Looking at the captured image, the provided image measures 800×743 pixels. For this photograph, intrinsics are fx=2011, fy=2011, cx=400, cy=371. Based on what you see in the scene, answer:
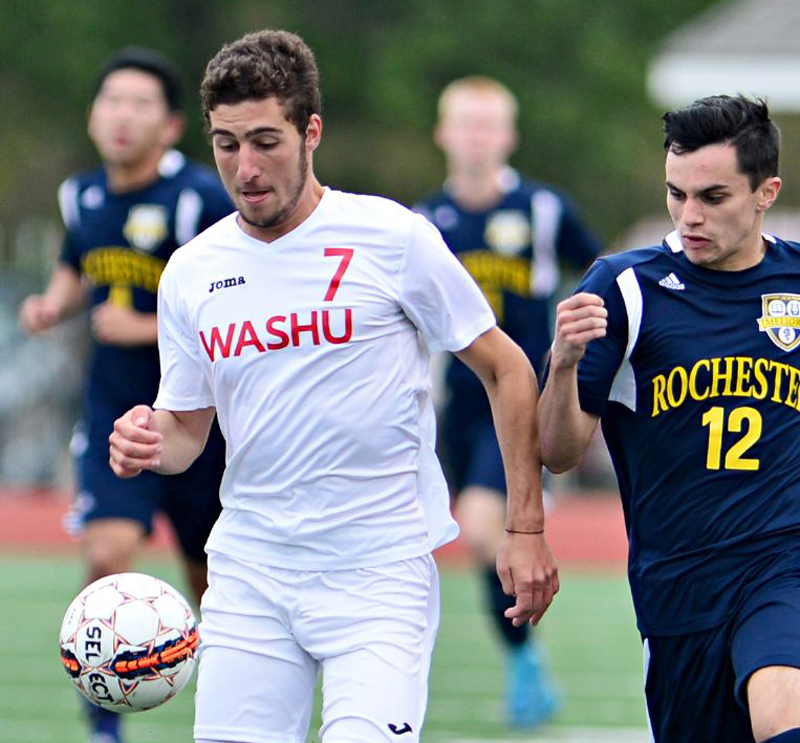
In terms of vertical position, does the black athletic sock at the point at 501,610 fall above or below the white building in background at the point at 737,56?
below

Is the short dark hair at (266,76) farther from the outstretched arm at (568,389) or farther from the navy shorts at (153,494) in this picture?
the navy shorts at (153,494)

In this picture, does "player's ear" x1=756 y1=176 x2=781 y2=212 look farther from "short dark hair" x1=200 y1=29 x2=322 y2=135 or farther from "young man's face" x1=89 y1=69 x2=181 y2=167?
"young man's face" x1=89 y1=69 x2=181 y2=167

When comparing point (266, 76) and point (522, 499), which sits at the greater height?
point (266, 76)

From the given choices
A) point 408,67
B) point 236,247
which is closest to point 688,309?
point 236,247

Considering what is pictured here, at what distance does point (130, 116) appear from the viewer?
27.2 feet

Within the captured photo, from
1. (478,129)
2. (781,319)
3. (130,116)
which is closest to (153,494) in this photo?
(130,116)

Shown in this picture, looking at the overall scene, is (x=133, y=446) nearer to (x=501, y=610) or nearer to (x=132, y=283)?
(x=132, y=283)

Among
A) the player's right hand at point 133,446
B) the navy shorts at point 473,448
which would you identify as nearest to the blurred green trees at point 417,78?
the navy shorts at point 473,448

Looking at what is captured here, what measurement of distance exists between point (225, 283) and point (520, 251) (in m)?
4.52

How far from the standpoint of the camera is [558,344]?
17.1ft

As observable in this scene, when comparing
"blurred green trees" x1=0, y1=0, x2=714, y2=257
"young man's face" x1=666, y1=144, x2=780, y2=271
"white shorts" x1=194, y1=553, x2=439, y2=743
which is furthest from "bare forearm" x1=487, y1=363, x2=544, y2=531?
"blurred green trees" x1=0, y1=0, x2=714, y2=257

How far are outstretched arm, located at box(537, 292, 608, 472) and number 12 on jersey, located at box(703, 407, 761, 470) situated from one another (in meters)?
0.31

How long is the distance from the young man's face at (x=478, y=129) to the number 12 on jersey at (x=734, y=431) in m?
4.68

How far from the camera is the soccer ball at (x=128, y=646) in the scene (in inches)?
207
